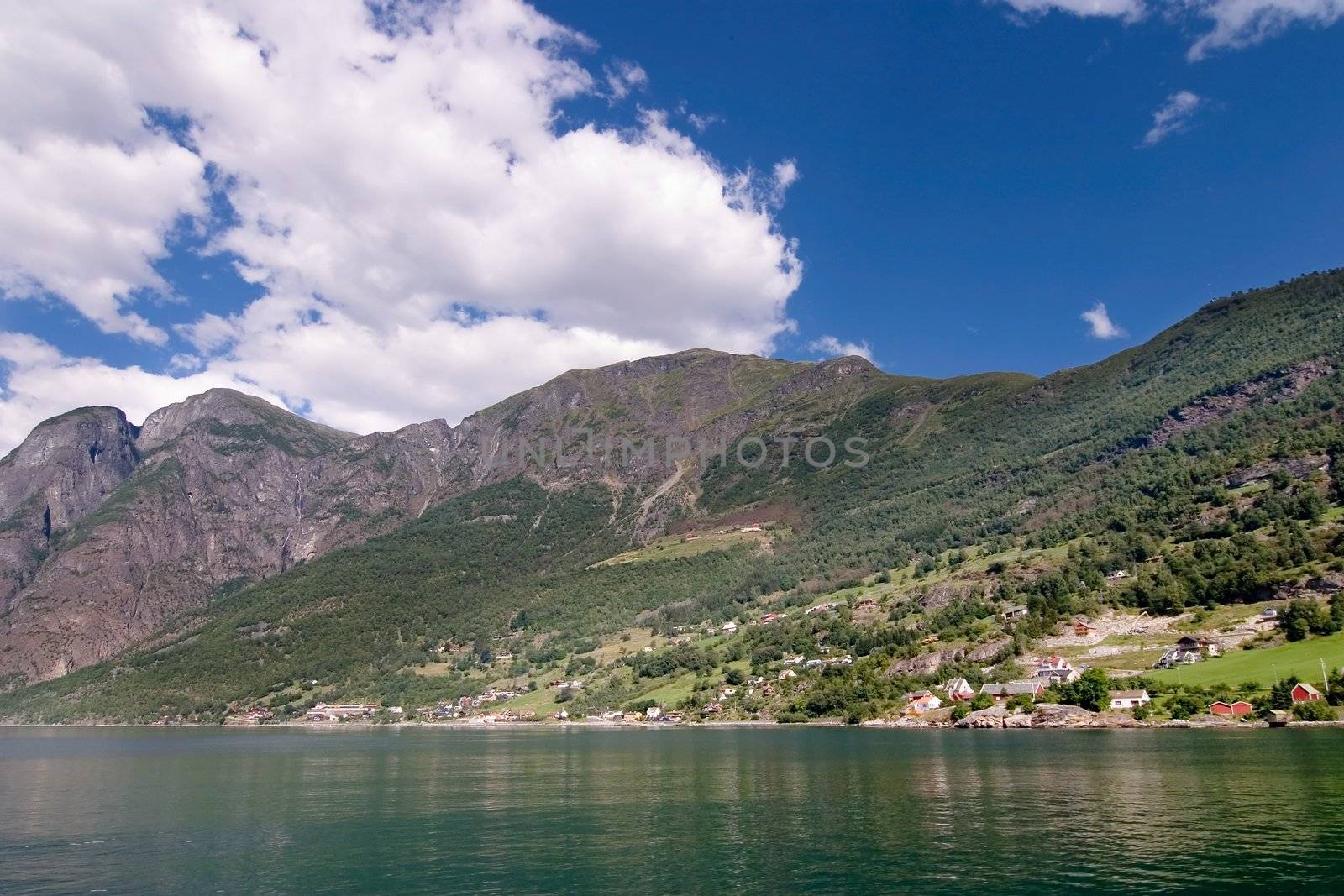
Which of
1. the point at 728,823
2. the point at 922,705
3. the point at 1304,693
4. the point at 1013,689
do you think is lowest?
the point at 728,823

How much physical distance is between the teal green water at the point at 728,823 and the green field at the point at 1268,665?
A: 777 inches

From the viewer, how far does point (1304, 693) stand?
93.2 meters

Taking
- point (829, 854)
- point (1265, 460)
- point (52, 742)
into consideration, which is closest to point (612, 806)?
point (829, 854)

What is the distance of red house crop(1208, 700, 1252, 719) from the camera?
97.1 m

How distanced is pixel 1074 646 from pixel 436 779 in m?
107

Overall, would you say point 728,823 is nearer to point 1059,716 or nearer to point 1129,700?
point 1129,700

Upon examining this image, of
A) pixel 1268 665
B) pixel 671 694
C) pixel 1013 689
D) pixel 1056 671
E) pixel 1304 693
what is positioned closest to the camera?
pixel 1304 693

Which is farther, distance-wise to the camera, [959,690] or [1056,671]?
[959,690]

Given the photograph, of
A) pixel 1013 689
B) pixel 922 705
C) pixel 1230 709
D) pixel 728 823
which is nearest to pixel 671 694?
pixel 922 705

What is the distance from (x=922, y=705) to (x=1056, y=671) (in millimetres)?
20494

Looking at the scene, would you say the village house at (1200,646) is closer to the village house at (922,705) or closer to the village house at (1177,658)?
the village house at (1177,658)

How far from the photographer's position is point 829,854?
40.2 m

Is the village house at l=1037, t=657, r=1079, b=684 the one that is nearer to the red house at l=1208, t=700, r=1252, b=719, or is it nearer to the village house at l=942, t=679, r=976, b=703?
the village house at l=942, t=679, r=976, b=703

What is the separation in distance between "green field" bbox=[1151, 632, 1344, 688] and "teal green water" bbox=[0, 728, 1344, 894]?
64.8 ft
